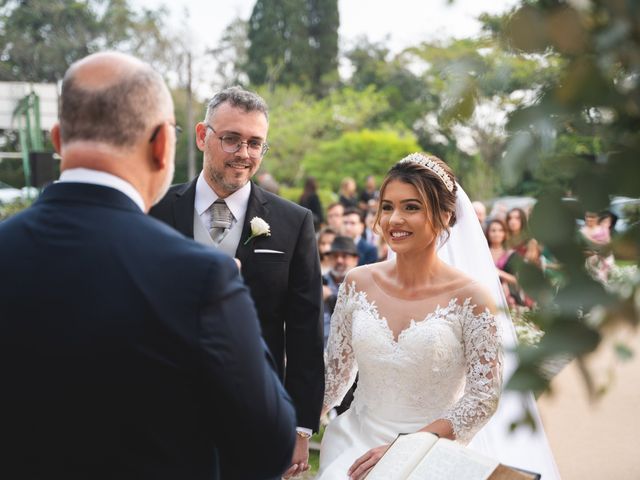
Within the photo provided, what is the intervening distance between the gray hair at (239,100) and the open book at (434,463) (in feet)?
5.16

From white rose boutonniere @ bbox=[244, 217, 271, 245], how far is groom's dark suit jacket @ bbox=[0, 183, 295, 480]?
1.56 m

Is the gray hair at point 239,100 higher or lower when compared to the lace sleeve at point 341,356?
higher

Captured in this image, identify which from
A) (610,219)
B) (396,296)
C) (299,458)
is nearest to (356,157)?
(396,296)

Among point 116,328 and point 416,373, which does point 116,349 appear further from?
point 416,373

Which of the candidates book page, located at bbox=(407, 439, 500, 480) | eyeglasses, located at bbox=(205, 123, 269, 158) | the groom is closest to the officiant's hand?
the groom

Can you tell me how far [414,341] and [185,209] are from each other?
120 centimetres

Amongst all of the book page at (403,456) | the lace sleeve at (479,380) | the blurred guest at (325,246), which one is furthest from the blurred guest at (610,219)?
the blurred guest at (325,246)

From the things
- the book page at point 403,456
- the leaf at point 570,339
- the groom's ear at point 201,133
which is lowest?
the book page at point 403,456

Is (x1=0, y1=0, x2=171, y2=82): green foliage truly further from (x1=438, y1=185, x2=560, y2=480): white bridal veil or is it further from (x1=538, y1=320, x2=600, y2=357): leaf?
(x1=538, y1=320, x2=600, y2=357): leaf

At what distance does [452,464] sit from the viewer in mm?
2545

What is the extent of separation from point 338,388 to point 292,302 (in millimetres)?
638

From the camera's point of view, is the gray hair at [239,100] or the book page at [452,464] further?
the gray hair at [239,100]

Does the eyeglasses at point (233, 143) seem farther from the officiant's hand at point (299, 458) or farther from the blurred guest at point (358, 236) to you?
the blurred guest at point (358, 236)

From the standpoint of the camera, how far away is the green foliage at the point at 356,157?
32.2 metres
